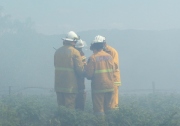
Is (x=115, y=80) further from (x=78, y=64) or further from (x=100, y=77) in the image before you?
(x=78, y=64)

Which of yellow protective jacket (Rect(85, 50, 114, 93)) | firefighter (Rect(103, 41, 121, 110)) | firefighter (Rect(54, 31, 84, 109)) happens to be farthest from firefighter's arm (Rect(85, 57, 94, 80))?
firefighter (Rect(103, 41, 121, 110))

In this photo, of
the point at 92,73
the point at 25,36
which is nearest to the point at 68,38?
the point at 92,73

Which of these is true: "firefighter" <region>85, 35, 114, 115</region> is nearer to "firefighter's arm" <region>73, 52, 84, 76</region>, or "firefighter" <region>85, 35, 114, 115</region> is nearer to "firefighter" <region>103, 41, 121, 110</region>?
"firefighter's arm" <region>73, 52, 84, 76</region>

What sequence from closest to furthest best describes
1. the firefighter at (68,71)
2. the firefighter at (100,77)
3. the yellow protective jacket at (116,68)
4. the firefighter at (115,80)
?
the firefighter at (100,77) → the firefighter at (68,71) → the firefighter at (115,80) → the yellow protective jacket at (116,68)

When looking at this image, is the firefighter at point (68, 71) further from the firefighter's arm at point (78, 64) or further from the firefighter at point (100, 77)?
the firefighter at point (100, 77)

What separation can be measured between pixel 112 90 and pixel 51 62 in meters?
32.7

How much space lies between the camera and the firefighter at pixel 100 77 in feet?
25.7

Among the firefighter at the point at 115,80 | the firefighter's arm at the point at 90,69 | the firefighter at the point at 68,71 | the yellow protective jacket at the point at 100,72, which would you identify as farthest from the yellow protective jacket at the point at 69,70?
the firefighter at the point at 115,80

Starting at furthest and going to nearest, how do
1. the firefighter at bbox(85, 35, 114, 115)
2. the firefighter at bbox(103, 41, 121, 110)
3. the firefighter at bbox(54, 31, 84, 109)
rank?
the firefighter at bbox(103, 41, 121, 110) < the firefighter at bbox(54, 31, 84, 109) < the firefighter at bbox(85, 35, 114, 115)

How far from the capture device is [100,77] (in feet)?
25.9

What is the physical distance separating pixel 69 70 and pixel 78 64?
257 millimetres

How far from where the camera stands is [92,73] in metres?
7.92

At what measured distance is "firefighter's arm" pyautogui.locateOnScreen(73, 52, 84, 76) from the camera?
26.4 ft

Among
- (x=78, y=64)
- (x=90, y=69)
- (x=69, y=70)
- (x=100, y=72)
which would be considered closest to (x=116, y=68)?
(x=100, y=72)
